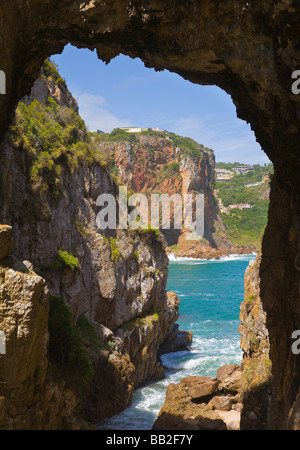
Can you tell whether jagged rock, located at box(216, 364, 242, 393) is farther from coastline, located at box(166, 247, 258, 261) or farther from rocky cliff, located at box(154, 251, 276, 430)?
coastline, located at box(166, 247, 258, 261)

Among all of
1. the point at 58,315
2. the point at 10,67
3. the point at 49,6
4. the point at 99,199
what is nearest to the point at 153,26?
the point at 49,6

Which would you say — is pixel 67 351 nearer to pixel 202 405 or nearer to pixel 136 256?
pixel 202 405

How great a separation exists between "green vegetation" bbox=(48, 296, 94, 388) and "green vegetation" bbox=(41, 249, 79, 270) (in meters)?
3.58

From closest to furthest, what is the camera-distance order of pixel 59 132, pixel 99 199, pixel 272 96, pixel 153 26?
1. pixel 272 96
2. pixel 153 26
3. pixel 59 132
4. pixel 99 199

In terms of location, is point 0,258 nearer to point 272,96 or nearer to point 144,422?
point 272,96

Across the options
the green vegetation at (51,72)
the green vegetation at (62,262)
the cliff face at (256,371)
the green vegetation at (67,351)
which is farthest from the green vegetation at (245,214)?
the green vegetation at (67,351)

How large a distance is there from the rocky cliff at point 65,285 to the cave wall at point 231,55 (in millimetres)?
4985

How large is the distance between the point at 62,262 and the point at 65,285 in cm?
120

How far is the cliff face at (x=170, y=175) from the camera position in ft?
325

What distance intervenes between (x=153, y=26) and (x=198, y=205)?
9443 cm

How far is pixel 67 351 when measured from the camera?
12438mm

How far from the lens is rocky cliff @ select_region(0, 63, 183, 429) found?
362 inches

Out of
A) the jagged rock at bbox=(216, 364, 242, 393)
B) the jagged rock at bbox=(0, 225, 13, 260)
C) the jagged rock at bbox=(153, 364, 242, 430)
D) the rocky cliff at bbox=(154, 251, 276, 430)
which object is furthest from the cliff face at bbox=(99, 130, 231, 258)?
the jagged rock at bbox=(0, 225, 13, 260)
